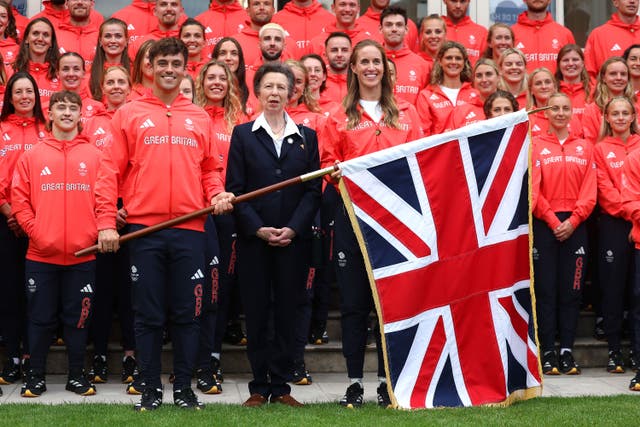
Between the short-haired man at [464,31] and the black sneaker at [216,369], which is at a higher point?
the short-haired man at [464,31]

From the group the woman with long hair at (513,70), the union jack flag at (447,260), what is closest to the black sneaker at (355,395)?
the union jack flag at (447,260)

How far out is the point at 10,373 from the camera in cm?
759

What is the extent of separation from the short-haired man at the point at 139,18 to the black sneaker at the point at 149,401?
17.6ft

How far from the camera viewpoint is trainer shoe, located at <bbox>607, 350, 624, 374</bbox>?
8.27 metres

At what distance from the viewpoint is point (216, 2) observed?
1115 centimetres

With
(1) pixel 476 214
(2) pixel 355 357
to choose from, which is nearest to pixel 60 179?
(2) pixel 355 357

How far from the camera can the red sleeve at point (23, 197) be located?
729 centimetres

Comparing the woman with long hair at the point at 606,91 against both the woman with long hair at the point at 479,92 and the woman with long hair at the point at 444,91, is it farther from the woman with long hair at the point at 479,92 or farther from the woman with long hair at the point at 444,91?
the woman with long hair at the point at 444,91

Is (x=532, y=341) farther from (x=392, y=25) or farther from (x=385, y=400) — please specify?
(x=392, y=25)

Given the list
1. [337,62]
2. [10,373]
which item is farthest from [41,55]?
[10,373]

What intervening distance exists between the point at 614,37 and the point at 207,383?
6.46 meters

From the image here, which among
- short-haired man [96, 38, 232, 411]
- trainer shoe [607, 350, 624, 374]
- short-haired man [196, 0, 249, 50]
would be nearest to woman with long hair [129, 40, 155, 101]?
short-haired man [96, 38, 232, 411]

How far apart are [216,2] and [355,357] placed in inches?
225

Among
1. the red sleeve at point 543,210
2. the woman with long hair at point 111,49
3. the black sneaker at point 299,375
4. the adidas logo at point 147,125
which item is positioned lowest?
the black sneaker at point 299,375
